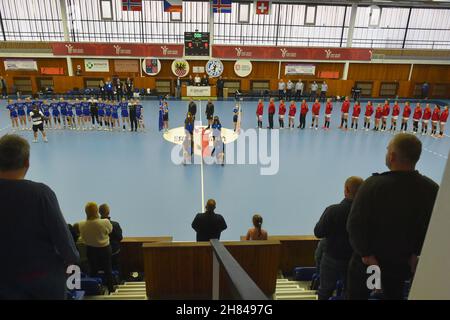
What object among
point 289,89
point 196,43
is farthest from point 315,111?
point 196,43

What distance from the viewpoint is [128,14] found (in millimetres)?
28062

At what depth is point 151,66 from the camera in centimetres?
2823

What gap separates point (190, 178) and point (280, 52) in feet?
66.5

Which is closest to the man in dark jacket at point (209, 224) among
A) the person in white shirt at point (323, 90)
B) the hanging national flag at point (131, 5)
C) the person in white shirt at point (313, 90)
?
the hanging national flag at point (131, 5)

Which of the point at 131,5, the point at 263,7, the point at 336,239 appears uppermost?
the point at 263,7

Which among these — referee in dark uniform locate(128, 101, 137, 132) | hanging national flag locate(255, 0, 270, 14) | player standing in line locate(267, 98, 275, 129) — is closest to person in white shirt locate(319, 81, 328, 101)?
hanging national flag locate(255, 0, 270, 14)

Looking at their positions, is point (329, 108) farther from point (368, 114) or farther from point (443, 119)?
point (443, 119)

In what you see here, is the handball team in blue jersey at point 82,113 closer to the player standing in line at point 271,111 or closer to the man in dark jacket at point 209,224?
the player standing in line at point 271,111

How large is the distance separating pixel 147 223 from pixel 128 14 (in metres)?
24.8

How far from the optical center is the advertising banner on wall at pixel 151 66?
28.0m

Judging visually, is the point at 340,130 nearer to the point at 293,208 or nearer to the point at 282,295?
the point at 293,208

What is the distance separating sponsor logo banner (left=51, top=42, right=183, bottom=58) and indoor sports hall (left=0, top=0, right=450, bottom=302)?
123mm

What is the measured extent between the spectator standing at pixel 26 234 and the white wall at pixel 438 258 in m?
2.22

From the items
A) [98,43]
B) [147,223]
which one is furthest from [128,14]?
[147,223]
